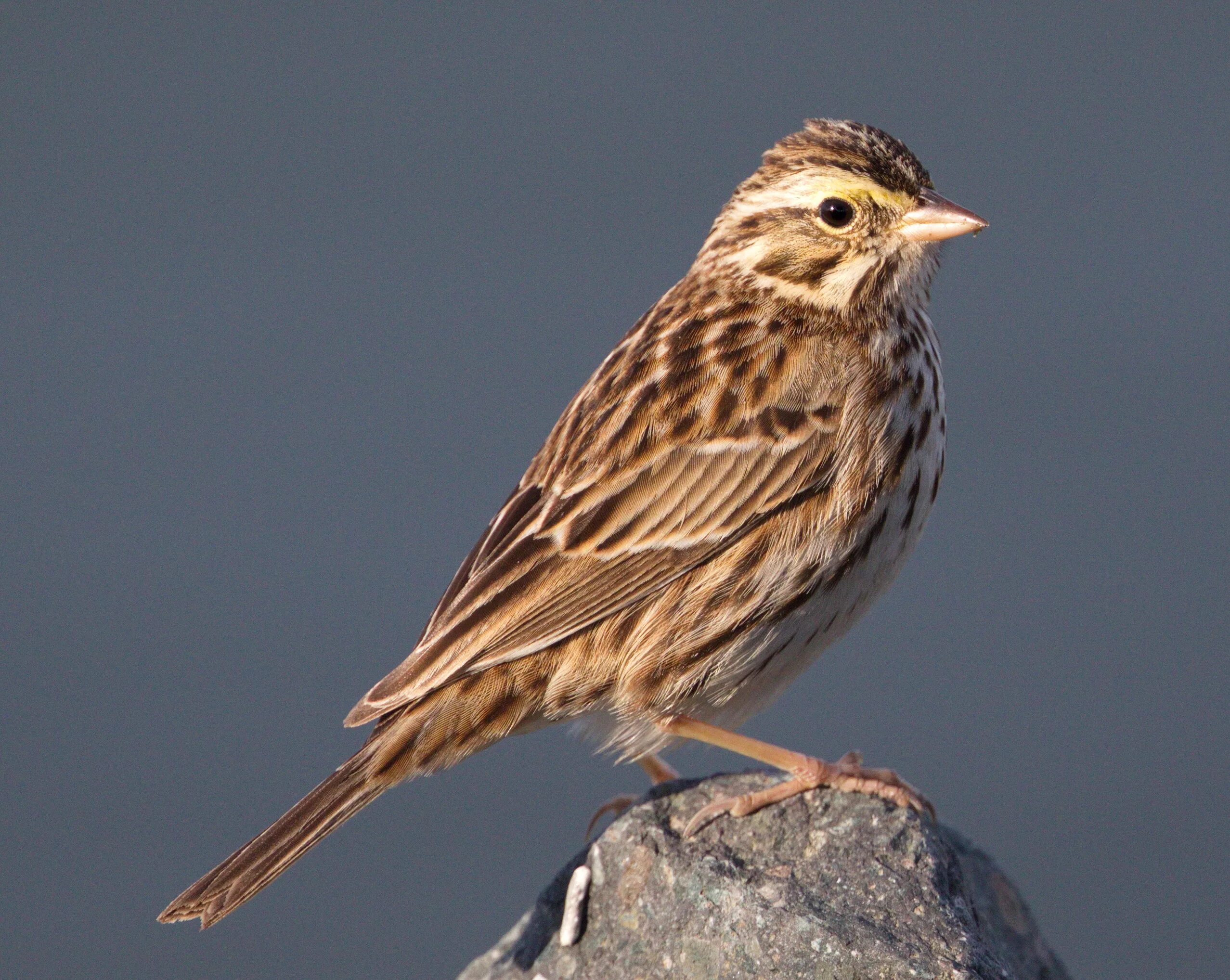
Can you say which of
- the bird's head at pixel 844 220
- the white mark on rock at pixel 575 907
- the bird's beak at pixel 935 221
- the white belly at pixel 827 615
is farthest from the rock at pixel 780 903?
the bird's beak at pixel 935 221

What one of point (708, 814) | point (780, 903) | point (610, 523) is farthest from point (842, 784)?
point (610, 523)

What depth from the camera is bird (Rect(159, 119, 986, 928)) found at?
4.77 metres

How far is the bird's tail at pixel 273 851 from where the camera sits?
4.57 metres

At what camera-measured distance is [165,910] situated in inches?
182

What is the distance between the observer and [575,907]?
4656 millimetres

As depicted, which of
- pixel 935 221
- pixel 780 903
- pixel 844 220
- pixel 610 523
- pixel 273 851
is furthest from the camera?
pixel 844 220

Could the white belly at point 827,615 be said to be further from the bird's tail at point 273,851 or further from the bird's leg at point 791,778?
the bird's tail at point 273,851

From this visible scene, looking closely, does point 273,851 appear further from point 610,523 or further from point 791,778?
point 791,778

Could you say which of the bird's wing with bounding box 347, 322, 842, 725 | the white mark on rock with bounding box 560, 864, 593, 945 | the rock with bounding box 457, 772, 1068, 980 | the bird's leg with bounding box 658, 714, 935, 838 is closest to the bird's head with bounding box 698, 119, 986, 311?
the bird's wing with bounding box 347, 322, 842, 725

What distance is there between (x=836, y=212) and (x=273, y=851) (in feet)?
8.89

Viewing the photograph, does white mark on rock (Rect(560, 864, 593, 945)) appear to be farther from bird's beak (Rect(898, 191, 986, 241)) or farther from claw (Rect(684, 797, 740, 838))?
bird's beak (Rect(898, 191, 986, 241))

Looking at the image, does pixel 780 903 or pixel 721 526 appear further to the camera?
pixel 721 526

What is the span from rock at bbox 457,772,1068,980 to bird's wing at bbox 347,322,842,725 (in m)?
0.68

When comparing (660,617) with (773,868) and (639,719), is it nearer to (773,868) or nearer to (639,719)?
(639,719)
